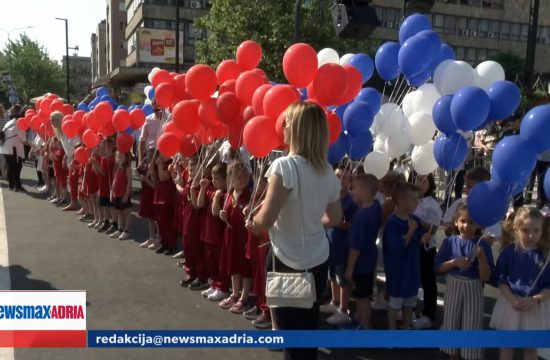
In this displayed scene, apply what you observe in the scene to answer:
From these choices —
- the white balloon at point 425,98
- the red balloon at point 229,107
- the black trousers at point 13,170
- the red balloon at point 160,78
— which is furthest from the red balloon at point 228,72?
the black trousers at point 13,170

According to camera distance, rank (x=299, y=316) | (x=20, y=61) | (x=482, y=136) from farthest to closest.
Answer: (x=20, y=61) < (x=482, y=136) < (x=299, y=316)

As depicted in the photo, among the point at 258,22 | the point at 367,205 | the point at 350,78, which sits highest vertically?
the point at 258,22

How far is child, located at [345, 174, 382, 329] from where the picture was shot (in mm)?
4016

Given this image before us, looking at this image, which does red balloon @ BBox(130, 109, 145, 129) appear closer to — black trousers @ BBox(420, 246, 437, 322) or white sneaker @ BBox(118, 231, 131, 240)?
white sneaker @ BBox(118, 231, 131, 240)

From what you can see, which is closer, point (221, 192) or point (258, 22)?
point (221, 192)

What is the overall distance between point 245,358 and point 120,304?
1659 millimetres

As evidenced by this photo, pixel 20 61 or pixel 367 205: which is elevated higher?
pixel 20 61

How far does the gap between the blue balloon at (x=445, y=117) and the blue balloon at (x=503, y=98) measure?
30 cm

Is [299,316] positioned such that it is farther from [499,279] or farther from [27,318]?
[27,318]

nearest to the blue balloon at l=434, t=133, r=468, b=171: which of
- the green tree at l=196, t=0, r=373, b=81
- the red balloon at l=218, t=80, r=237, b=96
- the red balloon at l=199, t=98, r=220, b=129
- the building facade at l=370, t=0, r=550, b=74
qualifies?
the red balloon at l=218, t=80, r=237, b=96

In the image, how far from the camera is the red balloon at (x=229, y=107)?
4.49 m

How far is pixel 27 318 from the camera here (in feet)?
12.1

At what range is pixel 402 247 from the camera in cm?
397

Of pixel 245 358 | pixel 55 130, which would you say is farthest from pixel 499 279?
pixel 55 130
